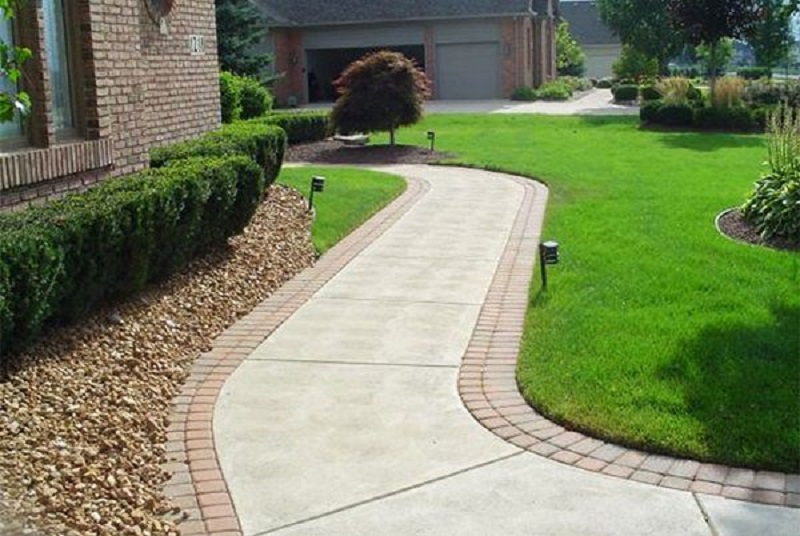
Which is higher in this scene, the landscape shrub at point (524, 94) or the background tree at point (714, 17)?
the background tree at point (714, 17)

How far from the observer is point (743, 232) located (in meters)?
10.6

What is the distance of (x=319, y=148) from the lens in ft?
71.7

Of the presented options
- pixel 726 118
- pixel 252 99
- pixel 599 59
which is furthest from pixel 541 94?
pixel 599 59

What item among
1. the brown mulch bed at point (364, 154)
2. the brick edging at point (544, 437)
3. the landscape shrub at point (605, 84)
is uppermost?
the landscape shrub at point (605, 84)

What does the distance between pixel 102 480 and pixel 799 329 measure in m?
4.70

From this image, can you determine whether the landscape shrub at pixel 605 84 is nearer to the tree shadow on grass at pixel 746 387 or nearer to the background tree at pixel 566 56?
the background tree at pixel 566 56

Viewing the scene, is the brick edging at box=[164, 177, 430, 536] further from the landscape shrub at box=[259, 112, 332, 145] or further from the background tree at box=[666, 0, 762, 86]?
the background tree at box=[666, 0, 762, 86]

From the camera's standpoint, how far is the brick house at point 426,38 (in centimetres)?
4253

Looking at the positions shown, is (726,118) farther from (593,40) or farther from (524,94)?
(593,40)

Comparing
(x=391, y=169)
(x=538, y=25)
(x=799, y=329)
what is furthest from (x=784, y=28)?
(x=799, y=329)

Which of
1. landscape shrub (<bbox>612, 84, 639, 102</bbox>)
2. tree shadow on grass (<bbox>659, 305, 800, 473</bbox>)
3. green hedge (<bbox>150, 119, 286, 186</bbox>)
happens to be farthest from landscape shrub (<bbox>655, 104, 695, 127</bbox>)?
tree shadow on grass (<bbox>659, 305, 800, 473</bbox>)

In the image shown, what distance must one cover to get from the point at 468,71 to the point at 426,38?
7.41ft

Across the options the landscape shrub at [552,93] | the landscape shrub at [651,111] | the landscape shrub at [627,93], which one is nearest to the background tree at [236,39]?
the landscape shrub at [651,111]

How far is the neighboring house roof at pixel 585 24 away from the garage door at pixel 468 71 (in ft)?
93.5
